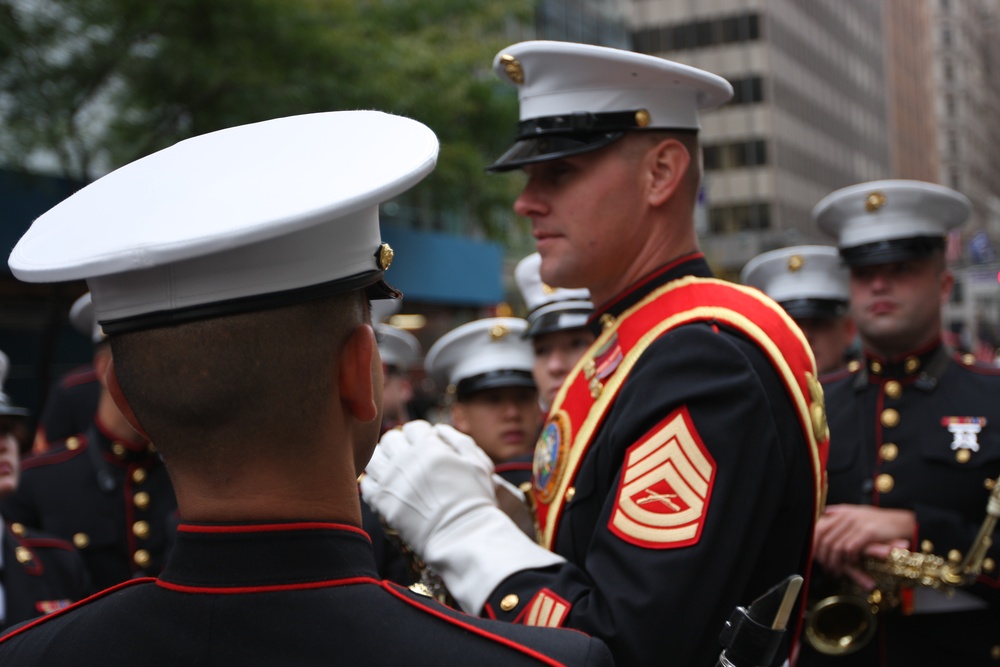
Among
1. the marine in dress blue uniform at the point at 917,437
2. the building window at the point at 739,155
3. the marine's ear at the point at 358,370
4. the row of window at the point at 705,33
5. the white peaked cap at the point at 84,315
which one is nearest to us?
the marine's ear at the point at 358,370

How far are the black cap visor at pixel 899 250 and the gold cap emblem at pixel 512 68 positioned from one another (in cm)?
217

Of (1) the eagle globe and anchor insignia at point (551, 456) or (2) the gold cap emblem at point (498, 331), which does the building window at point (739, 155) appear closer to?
(2) the gold cap emblem at point (498, 331)

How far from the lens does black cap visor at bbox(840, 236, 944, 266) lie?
4.50 m

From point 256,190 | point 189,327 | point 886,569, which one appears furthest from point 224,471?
point 886,569

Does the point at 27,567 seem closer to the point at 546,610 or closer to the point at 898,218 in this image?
the point at 546,610

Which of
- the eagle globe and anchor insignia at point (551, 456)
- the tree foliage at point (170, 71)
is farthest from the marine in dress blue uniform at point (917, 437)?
the tree foliage at point (170, 71)

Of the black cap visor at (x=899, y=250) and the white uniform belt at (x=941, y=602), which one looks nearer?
the white uniform belt at (x=941, y=602)

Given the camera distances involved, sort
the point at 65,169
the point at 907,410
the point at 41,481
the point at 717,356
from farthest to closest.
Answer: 1. the point at 65,169
2. the point at 41,481
3. the point at 907,410
4. the point at 717,356

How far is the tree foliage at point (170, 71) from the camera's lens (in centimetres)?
1130

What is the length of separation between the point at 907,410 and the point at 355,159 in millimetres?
3415

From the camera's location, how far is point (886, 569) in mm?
3799

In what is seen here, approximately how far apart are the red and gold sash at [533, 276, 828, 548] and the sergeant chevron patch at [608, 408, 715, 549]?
11.0 inches

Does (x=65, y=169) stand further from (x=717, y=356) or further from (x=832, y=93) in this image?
(x=832, y=93)

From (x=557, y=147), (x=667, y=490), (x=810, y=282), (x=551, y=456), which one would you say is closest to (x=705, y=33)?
(x=810, y=282)
